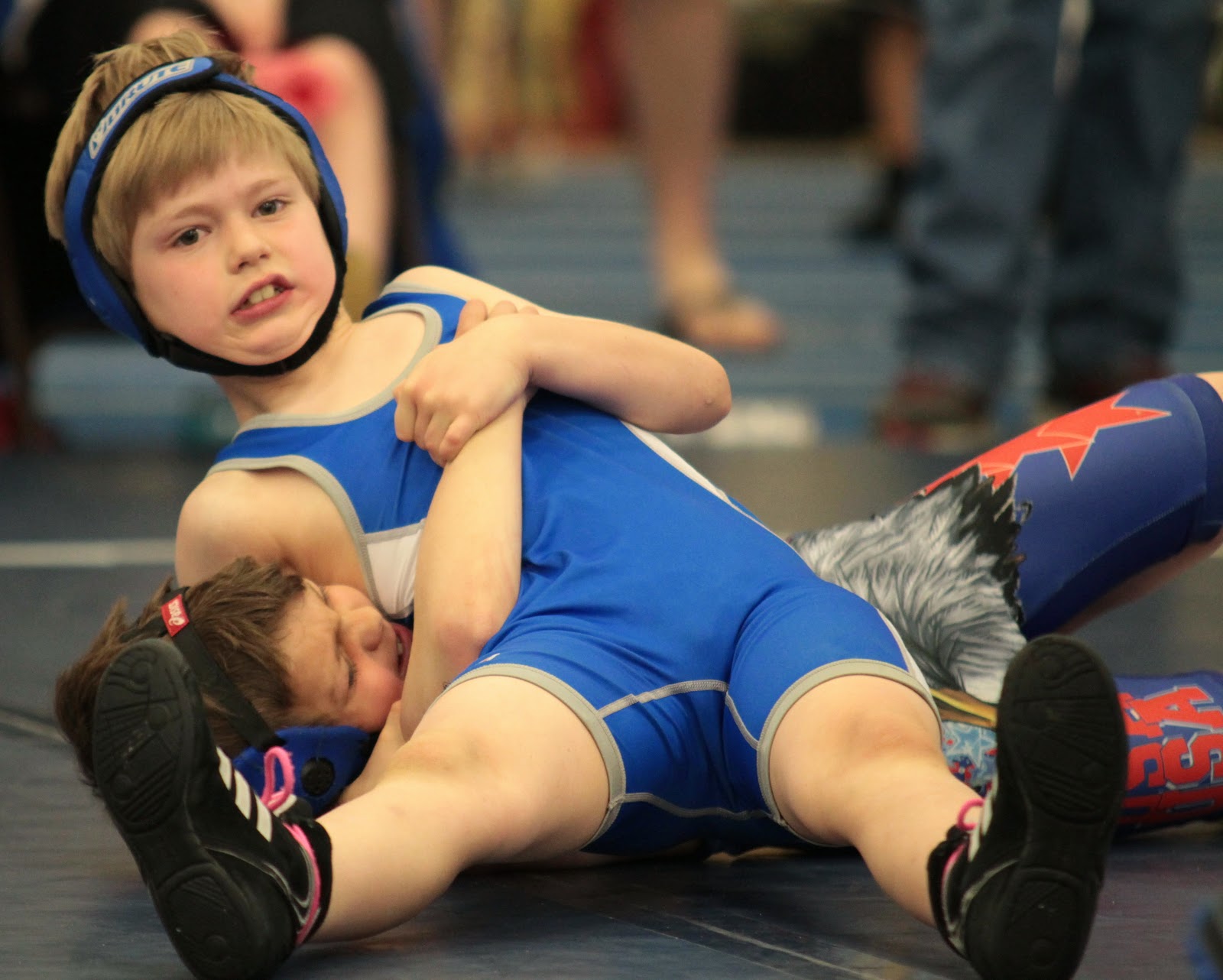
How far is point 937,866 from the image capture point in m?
1.11

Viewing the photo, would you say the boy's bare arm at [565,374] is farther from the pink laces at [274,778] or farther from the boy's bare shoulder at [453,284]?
the pink laces at [274,778]

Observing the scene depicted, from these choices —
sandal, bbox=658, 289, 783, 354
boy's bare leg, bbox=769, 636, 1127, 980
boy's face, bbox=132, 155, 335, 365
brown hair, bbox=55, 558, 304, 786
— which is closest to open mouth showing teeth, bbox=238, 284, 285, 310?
boy's face, bbox=132, 155, 335, 365

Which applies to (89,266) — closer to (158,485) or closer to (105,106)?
(105,106)

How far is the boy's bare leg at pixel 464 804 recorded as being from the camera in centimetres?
119

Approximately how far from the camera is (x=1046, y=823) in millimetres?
1065

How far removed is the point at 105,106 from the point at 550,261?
5.44 m

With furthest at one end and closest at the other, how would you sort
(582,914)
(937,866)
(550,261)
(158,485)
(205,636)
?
(550,261), (158,485), (205,636), (582,914), (937,866)

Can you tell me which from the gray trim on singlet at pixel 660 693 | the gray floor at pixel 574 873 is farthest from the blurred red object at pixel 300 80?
the gray trim on singlet at pixel 660 693

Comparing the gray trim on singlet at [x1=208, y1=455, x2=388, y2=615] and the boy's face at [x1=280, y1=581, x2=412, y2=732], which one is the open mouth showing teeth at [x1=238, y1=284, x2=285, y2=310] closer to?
the gray trim on singlet at [x1=208, y1=455, x2=388, y2=615]

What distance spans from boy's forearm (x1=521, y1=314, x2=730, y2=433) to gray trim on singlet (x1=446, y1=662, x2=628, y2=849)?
0.29 metres

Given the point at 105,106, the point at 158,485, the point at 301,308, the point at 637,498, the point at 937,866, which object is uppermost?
the point at 105,106

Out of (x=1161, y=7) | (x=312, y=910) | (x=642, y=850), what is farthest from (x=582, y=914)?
(x=1161, y=7)

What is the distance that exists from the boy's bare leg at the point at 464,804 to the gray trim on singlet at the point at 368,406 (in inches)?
13.0

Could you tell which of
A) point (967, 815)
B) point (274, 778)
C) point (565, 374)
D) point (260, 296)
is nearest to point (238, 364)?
point (260, 296)
